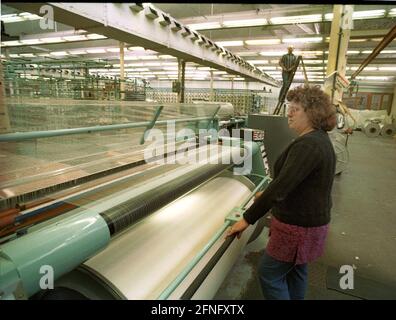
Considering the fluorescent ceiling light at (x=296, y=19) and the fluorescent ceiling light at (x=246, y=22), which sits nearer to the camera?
the fluorescent ceiling light at (x=296, y=19)

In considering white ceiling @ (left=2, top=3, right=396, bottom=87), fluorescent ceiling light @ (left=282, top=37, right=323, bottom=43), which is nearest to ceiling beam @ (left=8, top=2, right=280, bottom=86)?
white ceiling @ (left=2, top=3, right=396, bottom=87)

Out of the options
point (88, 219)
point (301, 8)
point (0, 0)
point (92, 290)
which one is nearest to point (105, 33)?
point (0, 0)

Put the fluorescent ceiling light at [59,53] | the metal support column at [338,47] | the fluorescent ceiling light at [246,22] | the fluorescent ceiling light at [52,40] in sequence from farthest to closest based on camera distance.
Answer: the fluorescent ceiling light at [59,53] → the fluorescent ceiling light at [52,40] → the fluorescent ceiling light at [246,22] → the metal support column at [338,47]

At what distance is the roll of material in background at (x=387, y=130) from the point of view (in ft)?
36.8

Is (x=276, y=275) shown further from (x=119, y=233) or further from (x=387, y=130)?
(x=387, y=130)

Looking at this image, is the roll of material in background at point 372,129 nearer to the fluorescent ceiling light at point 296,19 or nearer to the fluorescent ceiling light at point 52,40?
the fluorescent ceiling light at point 296,19

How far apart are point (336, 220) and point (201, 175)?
2.12 m

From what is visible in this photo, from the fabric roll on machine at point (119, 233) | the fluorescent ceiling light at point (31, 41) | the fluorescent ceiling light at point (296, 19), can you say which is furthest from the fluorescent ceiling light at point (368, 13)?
the fluorescent ceiling light at point (31, 41)

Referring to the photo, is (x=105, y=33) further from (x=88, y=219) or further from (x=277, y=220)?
(x=277, y=220)

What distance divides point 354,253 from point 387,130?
11.5 m

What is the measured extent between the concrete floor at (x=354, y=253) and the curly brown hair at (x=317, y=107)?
52.1 inches

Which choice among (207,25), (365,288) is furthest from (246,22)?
(365,288)

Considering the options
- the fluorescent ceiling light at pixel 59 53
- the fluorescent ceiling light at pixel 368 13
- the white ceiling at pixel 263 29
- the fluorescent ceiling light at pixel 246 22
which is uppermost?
the fluorescent ceiling light at pixel 59 53
